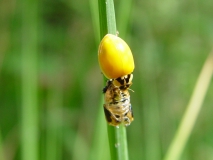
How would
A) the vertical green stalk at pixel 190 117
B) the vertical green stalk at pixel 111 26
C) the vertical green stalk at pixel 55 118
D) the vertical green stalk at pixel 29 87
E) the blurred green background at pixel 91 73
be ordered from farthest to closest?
the blurred green background at pixel 91 73
the vertical green stalk at pixel 55 118
the vertical green stalk at pixel 29 87
the vertical green stalk at pixel 190 117
the vertical green stalk at pixel 111 26

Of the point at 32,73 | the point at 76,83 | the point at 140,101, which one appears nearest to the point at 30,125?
the point at 32,73

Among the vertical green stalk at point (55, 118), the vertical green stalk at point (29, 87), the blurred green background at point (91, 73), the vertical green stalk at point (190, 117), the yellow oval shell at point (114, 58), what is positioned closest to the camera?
the yellow oval shell at point (114, 58)

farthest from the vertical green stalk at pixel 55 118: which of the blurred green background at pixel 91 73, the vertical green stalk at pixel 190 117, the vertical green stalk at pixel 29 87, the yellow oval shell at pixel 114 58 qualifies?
the yellow oval shell at pixel 114 58

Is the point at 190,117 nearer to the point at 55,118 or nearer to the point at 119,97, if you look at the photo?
the point at 119,97

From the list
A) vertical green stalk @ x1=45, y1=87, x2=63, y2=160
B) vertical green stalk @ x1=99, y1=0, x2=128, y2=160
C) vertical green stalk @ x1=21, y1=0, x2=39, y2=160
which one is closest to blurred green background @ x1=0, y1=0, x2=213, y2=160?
vertical green stalk @ x1=45, y1=87, x2=63, y2=160

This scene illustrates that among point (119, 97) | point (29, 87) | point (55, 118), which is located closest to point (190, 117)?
point (119, 97)

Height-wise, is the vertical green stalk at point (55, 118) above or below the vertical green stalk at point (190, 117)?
above

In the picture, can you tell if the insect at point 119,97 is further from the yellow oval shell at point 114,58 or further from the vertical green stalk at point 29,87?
the vertical green stalk at point 29,87
